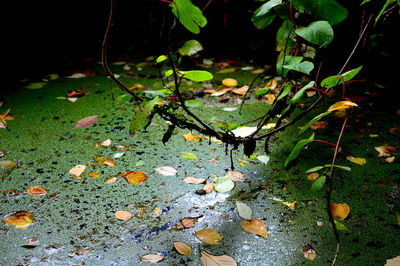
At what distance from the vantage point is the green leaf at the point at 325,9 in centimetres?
111

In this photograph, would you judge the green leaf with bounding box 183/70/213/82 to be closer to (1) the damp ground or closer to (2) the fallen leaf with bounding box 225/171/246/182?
(1) the damp ground

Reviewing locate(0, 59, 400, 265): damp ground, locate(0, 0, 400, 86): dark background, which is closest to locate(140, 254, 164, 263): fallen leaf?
locate(0, 59, 400, 265): damp ground

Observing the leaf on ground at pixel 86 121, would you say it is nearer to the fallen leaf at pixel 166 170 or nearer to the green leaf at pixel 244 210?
the fallen leaf at pixel 166 170

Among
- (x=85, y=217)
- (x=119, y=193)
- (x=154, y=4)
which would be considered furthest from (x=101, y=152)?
(x=154, y=4)

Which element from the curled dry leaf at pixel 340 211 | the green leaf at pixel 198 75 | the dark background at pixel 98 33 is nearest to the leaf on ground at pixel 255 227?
the curled dry leaf at pixel 340 211

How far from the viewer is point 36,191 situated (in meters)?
1.27

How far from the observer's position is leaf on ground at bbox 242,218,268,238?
3.61 feet

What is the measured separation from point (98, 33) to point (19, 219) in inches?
96.1

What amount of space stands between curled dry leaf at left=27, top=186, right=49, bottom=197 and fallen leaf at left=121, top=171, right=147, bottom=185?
30 cm

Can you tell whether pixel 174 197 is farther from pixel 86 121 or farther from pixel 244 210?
pixel 86 121

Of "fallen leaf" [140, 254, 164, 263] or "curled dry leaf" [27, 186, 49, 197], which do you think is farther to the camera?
"curled dry leaf" [27, 186, 49, 197]

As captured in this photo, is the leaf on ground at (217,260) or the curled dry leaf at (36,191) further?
the curled dry leaf at (36,191)

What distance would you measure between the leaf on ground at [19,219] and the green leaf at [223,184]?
2.20 feet

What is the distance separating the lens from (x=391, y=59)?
7.55 feet
